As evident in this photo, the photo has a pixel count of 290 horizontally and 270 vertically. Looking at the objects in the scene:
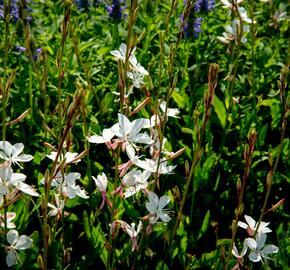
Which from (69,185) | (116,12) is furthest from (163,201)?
(116,12)

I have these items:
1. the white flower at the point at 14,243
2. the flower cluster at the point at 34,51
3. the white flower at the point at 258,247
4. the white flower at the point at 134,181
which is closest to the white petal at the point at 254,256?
the white flower at the point at 258,247

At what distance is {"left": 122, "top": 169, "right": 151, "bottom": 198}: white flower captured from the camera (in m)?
1.71

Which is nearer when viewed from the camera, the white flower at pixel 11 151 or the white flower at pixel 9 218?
the white flower at pixel 11 151

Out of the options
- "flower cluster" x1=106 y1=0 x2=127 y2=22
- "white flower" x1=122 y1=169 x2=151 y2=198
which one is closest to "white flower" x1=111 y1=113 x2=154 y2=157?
→ "white flower" x1=122 y1=169 x2=151 y2=198

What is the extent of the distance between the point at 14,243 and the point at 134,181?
47cm

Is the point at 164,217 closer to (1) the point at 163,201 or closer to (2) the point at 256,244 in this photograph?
(1) the point at 163,201

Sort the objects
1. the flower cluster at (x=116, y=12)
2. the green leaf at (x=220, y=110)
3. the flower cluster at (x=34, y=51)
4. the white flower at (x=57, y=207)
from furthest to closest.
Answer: the flower cluster at (x=116, y=12) → the flower cluster at (x=34, y=51) → the green leaf at (x=220, y=110) → the white flower at (x=57, y=207)

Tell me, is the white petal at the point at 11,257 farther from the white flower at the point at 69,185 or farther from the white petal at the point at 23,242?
the white flower at the point at 69,185

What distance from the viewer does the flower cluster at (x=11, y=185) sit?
5.42 feet

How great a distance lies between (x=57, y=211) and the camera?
1840mm

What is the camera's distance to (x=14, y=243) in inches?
72.8

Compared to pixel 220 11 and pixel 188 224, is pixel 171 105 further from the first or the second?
pixel 220 11

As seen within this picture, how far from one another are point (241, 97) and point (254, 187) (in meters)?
0.71

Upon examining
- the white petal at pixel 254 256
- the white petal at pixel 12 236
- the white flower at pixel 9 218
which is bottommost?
the white petal at pixel 254 256
